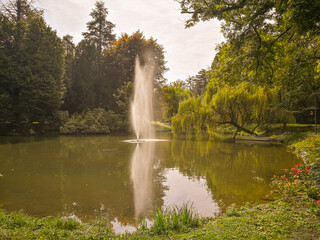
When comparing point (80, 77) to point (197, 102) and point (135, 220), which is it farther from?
point (135, 220)

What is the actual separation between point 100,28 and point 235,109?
28.7 meters

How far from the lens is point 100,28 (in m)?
37.3

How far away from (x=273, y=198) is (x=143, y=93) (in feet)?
71.7

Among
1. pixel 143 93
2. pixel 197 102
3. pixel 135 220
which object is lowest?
pixel 135 220

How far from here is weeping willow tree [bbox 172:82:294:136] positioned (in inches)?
667

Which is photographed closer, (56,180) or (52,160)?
(56,180)

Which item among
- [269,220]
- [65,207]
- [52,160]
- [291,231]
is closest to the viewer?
[291,231]

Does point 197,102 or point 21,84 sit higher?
point 21,84

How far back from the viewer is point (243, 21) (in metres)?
6.40

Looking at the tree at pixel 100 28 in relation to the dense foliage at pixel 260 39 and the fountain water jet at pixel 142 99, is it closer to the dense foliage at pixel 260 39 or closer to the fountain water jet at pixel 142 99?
the fountain water jet at pixel 142 99

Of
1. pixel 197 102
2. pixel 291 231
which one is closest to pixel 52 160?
pixel 291 231

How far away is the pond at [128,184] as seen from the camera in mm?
5066

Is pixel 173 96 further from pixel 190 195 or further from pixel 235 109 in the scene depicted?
pixel 190 195

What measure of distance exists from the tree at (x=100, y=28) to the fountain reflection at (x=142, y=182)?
100 ft
